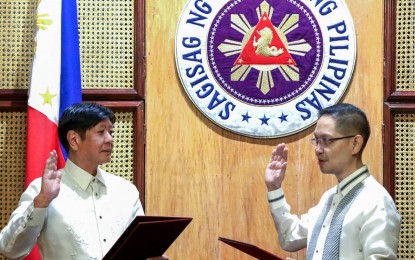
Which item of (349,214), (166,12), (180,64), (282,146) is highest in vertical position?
(166,12)

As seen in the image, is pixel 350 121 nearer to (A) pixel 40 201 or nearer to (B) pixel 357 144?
(B) pixel 357 144

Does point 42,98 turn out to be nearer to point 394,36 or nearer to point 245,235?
point 245,235

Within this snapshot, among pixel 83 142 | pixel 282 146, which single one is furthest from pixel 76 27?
pixel 282 146

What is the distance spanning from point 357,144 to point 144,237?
1.04m

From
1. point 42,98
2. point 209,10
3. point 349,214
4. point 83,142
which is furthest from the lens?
point 209,10

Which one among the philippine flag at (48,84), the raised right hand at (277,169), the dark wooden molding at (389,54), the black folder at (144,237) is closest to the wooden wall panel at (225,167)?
the dark wooden molding at (389,54)

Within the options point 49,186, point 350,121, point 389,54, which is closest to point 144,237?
point 49,186

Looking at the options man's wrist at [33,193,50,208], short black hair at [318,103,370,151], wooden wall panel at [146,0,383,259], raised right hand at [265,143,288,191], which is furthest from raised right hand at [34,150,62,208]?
wooden wall panel at [146,0,383,259]

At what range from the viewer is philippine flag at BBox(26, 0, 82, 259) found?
15.1ft

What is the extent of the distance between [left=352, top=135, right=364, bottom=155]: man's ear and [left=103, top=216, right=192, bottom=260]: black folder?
32.0 inches

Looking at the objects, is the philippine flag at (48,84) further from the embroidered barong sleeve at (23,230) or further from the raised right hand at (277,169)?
the raised right hand at (277,169)

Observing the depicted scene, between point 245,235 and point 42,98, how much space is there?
4.54ft

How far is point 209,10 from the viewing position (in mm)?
4898

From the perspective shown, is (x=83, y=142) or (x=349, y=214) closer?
(x=349, y=214)
